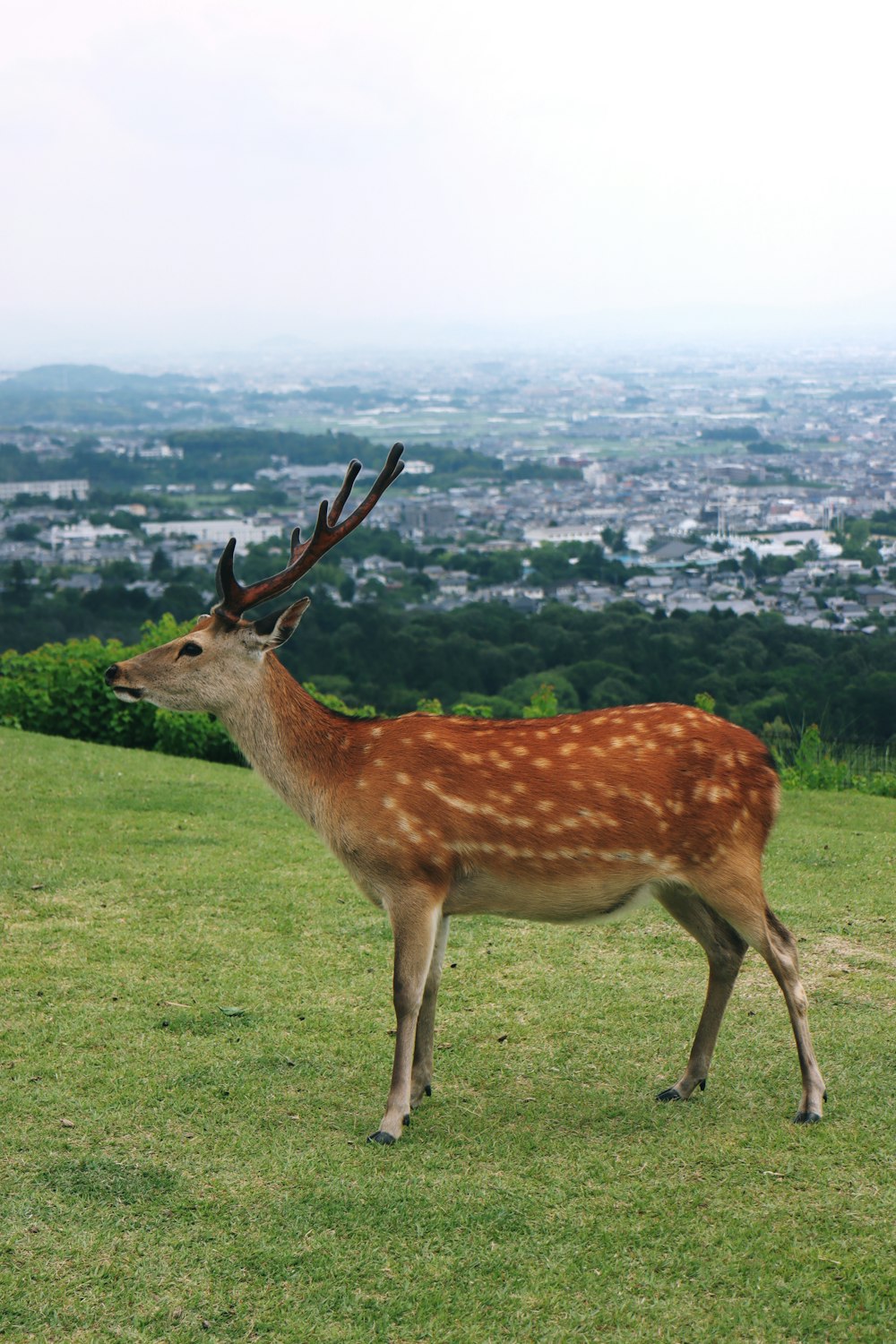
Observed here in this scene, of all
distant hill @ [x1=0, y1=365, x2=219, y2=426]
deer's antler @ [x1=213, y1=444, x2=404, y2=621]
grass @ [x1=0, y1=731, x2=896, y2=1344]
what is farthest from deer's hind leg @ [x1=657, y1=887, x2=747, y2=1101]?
distant hill @ [x1=0, y1=365, x2=219, y2=426]

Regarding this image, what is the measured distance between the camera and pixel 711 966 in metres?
5.02

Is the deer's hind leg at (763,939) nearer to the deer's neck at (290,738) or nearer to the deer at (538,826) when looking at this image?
the deer at (538,826)

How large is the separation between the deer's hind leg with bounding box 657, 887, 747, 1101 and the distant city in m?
20.8

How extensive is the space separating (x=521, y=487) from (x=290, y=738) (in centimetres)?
6026

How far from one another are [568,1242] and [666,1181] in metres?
0.49

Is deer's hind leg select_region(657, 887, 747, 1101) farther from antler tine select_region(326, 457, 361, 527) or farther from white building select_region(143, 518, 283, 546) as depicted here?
white building select_region(143, 518, 283, 546)

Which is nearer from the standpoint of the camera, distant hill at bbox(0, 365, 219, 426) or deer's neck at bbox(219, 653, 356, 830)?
deer's neck at bbox(219, 653, 356, 830)

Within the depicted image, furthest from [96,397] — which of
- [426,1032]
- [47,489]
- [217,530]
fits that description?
[426,1032]

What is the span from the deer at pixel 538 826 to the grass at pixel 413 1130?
35 centimetres

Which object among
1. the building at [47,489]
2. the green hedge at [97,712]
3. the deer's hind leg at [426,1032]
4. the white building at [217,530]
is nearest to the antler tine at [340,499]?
the deer's hind leg at [426,1032]

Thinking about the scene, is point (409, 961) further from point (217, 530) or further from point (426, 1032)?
point (217, 530)

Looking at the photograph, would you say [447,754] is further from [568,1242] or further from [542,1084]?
[568,1242]

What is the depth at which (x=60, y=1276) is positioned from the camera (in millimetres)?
3717

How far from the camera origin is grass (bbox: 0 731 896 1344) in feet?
11.9
